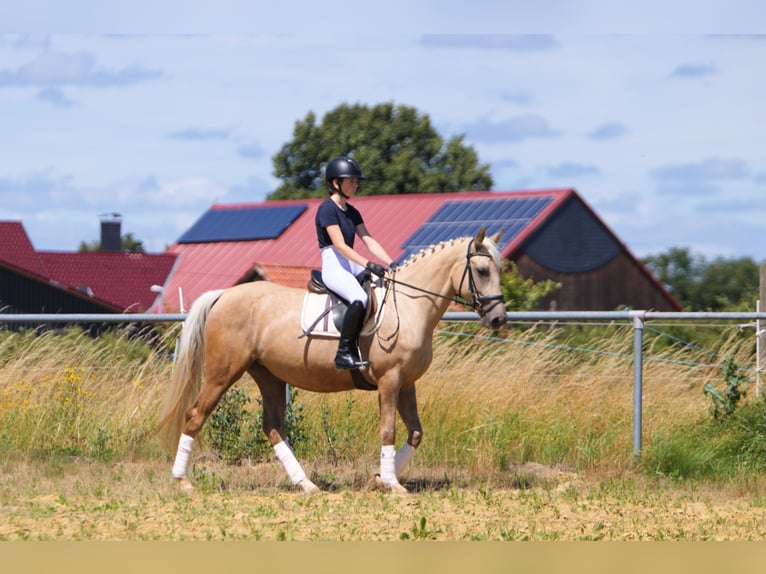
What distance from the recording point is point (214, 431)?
1201 centimetres

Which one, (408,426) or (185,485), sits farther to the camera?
(408,426)

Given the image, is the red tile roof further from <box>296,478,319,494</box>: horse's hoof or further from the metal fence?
<box>296,478,319,494</box>: horse's hoof

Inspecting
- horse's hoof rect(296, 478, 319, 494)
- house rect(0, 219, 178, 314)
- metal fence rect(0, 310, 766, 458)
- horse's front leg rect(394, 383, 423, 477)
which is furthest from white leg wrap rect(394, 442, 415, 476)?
house rect(0, 219, 178, 314)

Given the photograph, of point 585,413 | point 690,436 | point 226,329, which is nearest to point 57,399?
point 226,329

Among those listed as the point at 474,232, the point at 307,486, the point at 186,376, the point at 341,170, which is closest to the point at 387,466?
the point at 307,486

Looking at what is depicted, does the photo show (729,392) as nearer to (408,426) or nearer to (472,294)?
(472,294)

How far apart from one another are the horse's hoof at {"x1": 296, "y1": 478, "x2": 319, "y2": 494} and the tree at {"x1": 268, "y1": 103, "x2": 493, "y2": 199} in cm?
5441

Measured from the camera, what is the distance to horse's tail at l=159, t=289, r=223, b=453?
1061cm

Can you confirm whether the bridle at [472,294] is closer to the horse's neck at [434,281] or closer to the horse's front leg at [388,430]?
the horse's neck at [434,281]

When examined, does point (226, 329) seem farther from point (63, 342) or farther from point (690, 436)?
point (690, 436)

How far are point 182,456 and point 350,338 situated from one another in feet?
6.18

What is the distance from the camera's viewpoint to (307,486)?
33.5 ft

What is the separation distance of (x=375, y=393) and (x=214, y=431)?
6.08 feet

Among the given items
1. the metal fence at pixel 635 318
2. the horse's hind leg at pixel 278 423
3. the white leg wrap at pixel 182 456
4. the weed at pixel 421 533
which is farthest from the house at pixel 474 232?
the weed at pixel 421 533
